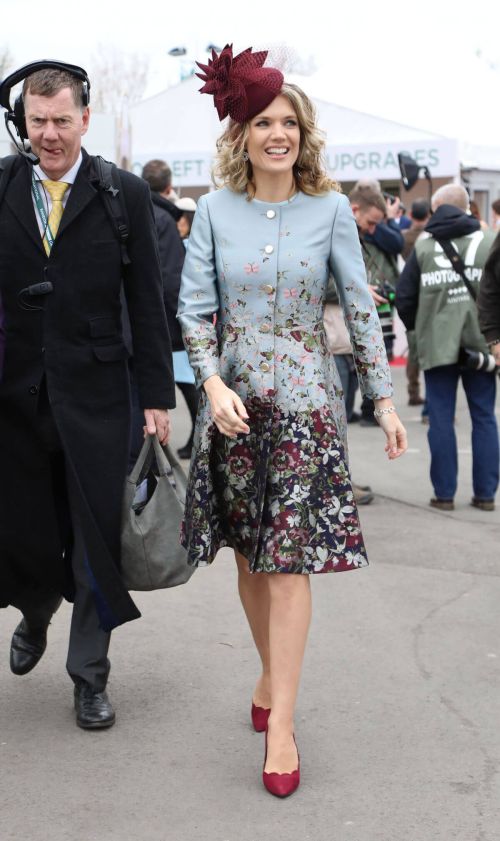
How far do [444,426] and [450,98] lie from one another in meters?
11.0

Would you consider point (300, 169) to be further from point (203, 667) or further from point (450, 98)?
point (450, 98)

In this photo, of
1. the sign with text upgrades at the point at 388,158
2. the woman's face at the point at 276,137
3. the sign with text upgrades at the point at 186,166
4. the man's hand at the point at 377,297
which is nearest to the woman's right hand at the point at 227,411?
the woman's face at the point at 276,137

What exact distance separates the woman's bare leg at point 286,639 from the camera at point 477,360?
391 centimetres

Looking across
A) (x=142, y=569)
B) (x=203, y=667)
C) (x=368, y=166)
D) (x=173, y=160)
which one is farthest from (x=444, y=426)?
(x=173, y=160)

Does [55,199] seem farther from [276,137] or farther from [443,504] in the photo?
[443,504]

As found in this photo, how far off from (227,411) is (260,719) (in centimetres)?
113

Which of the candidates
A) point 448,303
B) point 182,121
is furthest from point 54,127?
point 182,121

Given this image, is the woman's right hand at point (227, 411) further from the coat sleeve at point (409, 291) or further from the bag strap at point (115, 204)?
the coat sleeve at point (409, 291)

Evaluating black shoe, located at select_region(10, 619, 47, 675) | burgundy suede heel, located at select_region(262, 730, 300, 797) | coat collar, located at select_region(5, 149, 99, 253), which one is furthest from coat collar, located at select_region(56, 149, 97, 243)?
burgundy suede heel, located at select_region(262, 730, 300, 797)

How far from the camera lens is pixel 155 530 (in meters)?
3.86

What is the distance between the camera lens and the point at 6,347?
12.4 ft

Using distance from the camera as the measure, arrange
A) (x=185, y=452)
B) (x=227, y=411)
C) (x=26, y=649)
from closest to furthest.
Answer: (x=227, y=411)
(x=26, y=649)
(x=185, y=452)

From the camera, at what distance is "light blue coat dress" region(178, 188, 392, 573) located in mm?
3479

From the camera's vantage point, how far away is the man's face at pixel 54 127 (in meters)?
3.66
